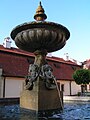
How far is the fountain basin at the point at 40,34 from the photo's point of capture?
27.3 ft

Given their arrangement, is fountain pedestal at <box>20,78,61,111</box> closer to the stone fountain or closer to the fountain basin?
the stone fountain

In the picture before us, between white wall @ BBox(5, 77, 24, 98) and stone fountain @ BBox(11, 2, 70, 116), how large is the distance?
50.3 ft

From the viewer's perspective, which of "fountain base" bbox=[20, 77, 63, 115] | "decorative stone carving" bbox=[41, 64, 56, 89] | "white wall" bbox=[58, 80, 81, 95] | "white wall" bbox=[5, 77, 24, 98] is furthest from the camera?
"white wall" bbox=[58, 80, 81, 95]

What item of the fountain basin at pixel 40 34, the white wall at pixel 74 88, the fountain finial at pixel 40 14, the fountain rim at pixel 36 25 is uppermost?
the fountain finial at pixel 40 14

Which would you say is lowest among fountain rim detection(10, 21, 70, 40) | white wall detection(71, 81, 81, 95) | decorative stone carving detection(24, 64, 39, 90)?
white wall detection(71, 81, 81, 95)

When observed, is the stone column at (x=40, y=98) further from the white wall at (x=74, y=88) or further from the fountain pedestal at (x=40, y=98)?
the white wall at (x=74, y=88)

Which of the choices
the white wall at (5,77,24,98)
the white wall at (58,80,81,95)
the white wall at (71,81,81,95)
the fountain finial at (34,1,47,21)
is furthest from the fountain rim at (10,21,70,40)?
A: the white wall at (71,81,81,95)

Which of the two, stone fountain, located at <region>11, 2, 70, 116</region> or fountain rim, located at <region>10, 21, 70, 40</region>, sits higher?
fountain rim, located at <region>10, 21, 70, 40</region>

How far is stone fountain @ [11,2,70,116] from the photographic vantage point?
26.1ft

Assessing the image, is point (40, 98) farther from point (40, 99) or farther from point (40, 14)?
point (40, 14)

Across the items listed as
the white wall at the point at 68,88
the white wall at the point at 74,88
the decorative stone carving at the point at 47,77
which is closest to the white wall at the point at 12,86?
the white wall at the point at 68,88

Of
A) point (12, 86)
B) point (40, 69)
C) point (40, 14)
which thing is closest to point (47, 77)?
point (40, 69)

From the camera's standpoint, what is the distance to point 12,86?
80.3ft

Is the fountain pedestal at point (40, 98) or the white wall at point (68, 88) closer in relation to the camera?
the fountain pedestal at point (40, 98)
